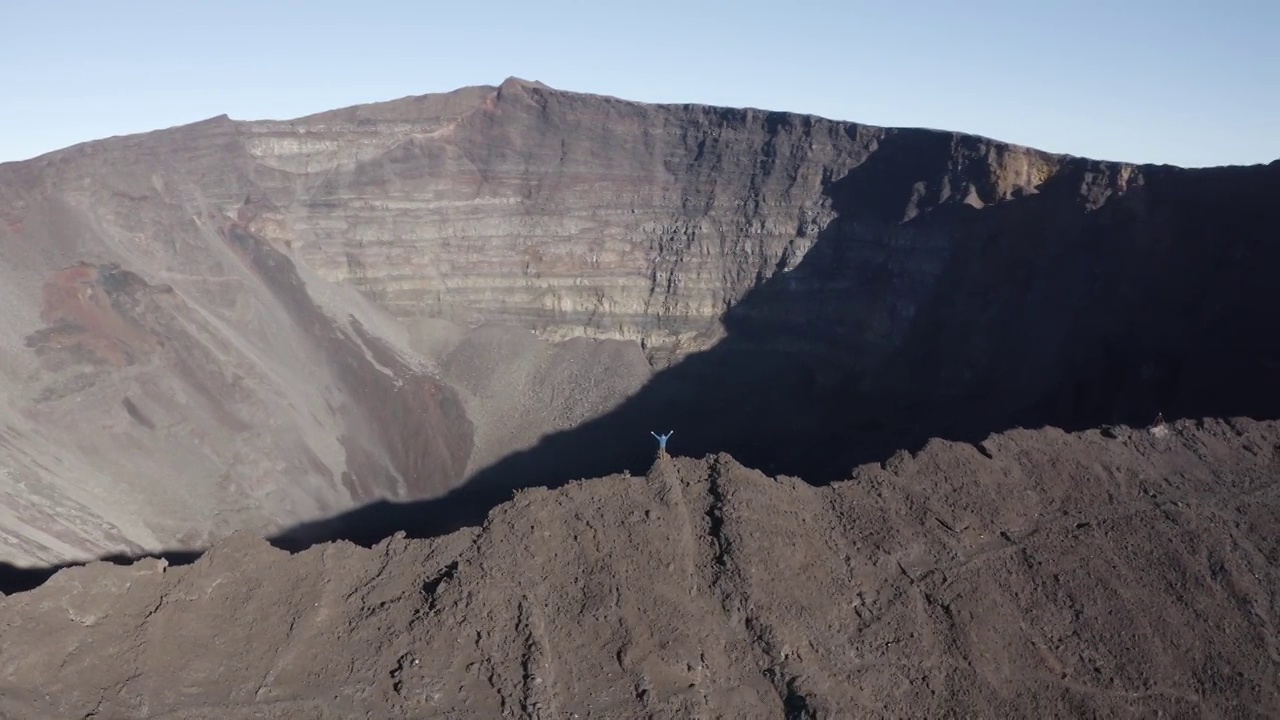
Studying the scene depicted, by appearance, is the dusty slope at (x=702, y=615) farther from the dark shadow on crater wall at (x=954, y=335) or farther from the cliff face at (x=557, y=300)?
the cliff face at (x=557, y=300)

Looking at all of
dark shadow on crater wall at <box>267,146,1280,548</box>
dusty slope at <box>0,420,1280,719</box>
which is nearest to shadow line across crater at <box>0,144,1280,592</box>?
dark shadow on crater wall at <box>267,146,1280,548</box>

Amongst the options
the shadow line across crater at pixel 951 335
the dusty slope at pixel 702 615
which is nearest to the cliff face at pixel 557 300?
the shadow line across crater at pixel 951 335

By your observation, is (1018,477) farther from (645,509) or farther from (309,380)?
(309,380)

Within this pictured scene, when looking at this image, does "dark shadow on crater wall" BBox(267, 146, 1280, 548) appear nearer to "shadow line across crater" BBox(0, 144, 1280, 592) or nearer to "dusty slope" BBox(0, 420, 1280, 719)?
"shadow line across crater" BBox(0, 144, 1280, 592)

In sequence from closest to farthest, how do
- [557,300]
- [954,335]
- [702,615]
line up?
[702,615]
[954,335]
[557,300]

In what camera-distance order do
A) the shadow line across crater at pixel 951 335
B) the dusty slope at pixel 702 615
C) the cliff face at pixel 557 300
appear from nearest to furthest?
the dusty slope at pixel 702 615 < the shadow line across crater at pixel 951 335 < the cliff face at pixel 557 300

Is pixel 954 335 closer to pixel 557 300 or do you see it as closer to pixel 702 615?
pixel 557 300

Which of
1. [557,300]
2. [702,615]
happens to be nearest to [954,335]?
[557,300]

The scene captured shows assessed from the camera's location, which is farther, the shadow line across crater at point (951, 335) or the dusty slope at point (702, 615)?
the shadow line across crater at point (951, 335)
